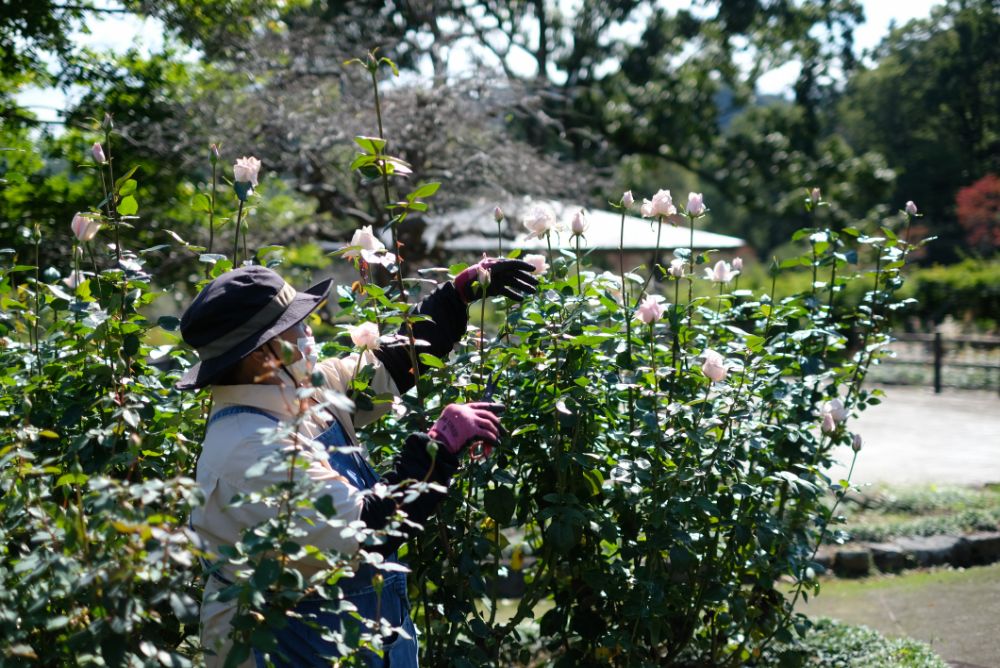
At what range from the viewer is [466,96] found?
28.5 feet

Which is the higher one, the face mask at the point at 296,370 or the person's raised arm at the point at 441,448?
the face mask at the point at 296,370

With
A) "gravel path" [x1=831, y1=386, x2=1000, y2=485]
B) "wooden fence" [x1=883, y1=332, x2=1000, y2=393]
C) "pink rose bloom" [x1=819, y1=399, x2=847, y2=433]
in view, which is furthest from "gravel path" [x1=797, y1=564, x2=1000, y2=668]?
"wooden fence" [x1=883, y1=332, x2=1000, y2=393]

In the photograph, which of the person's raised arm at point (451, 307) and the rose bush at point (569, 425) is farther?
the person's raised arm at point (451, 307)

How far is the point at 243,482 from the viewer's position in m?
1.79

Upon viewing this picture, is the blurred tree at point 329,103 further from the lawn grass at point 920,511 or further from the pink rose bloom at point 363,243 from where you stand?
the lawn grass at point 920,511

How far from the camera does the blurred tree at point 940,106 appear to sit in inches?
1144

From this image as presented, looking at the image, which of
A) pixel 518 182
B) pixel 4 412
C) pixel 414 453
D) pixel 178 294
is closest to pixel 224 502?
pixel 414 453

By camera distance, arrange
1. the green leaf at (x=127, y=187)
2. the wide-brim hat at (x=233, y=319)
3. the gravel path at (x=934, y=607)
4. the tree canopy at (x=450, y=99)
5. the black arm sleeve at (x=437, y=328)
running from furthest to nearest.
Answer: the tree canopy at (x=450, y=99) < the gravel path at (x=934, y=607) < the black arm sleeve at (x=437, y=328) < the green leaf at (x=127, y=187) < the wide-brim hat at (x=233, y=319)

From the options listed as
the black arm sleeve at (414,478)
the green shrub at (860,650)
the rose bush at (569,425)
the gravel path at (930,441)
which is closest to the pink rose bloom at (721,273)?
the rose bush at (569,425)

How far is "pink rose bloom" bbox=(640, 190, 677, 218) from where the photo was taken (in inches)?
94.9

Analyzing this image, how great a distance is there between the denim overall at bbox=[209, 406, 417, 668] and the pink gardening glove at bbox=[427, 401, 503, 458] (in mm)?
221

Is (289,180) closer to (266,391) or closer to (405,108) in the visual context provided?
(405,108)

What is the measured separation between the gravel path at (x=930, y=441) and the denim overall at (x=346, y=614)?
3.83 m

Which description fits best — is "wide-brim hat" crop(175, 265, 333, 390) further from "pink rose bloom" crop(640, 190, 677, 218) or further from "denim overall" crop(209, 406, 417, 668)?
"pink rose bloom" crop(640, 190, 677, 218)
